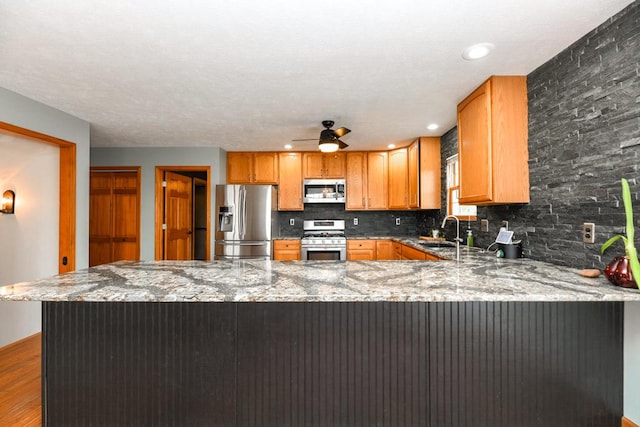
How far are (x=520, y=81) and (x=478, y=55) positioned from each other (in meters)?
0.63

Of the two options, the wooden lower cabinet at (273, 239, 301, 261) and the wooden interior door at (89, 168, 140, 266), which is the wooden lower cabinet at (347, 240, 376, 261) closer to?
the wooden lower cabinet at (273, 239, 301, 261)

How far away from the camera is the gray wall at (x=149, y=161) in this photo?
15.8ft

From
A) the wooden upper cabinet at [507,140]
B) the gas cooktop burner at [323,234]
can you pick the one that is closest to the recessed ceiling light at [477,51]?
the wooden upper cabinet at [507,140]

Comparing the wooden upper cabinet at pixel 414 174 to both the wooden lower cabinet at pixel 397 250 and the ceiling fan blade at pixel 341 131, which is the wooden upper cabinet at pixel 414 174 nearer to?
the wooden lower cabinet at pixel 397 250

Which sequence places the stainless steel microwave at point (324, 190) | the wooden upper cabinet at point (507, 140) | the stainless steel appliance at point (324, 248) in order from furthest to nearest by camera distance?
1. the stainless steel microwave at point (324, 190)
2. the stainless steel appliance at point (324, 248)
3. the wooden upper cabinet at point (507, 140)

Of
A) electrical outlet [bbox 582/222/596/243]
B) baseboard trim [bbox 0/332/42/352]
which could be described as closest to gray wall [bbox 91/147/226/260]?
baseboard trim [bbox 0/332/42/352]

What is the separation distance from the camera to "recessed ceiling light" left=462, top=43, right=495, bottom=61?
205 centimetres

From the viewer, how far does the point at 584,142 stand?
6.58 ft

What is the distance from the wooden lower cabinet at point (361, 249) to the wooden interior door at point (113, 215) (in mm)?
3229

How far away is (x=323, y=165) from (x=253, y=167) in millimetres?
1096

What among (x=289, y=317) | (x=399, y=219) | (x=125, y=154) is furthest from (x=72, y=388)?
(x=399, y=219)

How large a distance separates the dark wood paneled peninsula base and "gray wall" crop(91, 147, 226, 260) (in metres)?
3.36

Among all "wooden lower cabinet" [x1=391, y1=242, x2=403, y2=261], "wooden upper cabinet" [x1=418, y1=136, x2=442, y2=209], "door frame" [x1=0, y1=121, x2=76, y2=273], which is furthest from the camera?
"wooden lower cabinet" [x1=391, y1=242, x2=403, y2=261]

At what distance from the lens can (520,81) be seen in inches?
99.5
